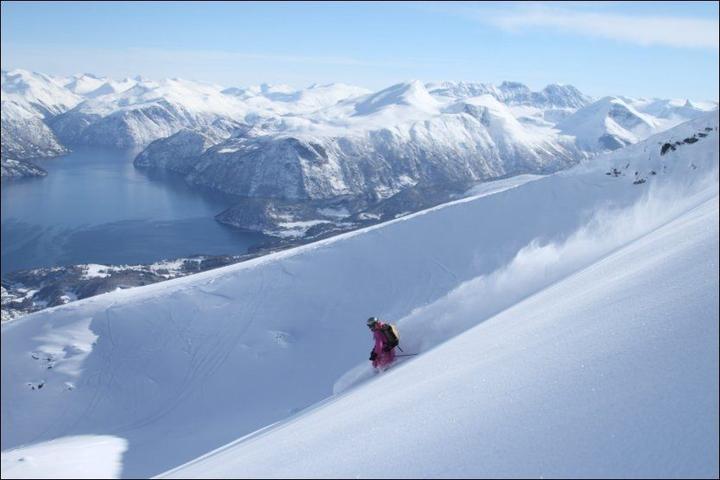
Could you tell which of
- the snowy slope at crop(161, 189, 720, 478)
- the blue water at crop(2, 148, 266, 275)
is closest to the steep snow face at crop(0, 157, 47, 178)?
the blue water at crop(2, 148, 266, 275)

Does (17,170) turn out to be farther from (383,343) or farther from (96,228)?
(383,343)

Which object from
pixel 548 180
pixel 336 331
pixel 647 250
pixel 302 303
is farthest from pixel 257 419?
pixel 548 180

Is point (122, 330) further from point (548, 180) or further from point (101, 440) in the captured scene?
point (548, 180)

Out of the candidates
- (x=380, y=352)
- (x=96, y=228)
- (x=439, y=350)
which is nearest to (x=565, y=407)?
(x=439, y=350)

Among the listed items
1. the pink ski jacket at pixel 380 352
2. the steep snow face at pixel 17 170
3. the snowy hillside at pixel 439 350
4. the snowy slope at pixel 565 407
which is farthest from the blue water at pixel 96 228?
the snowy slope at pixel 565 407

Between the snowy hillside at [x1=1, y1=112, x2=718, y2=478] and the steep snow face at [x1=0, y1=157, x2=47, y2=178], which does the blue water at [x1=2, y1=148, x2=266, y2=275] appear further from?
the snowy hillside at [x1=1, y1=112, x2=718, y2=478]

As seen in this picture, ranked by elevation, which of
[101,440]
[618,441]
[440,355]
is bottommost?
[101,440]
